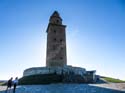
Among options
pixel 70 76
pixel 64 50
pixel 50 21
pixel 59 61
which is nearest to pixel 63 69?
pixel 70 76

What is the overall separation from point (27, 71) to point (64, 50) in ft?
47.8

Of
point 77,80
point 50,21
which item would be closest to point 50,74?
point 77,80

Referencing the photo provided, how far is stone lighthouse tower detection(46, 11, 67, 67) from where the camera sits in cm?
4838

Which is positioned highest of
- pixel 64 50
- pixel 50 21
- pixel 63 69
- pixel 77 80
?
pixel 50 21

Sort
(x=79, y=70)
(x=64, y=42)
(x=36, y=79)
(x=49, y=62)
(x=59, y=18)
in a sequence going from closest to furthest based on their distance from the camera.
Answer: (x=36, y=79), (x=79, y=70), (x=49, y=62), (x=64, y=42), (x=59, y=18)

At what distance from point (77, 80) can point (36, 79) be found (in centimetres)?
1035

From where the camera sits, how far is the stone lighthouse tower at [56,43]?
159 ft

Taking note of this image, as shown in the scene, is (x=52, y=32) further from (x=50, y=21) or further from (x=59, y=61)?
(x=59, y=61)

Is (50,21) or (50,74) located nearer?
(50,74)

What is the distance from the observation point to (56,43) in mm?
50844

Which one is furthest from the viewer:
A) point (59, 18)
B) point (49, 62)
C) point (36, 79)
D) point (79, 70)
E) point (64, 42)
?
point (59, 18)

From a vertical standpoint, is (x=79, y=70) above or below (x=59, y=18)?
below

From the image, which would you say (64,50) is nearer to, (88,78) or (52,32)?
(52,32)

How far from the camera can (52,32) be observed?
52.2 meters
